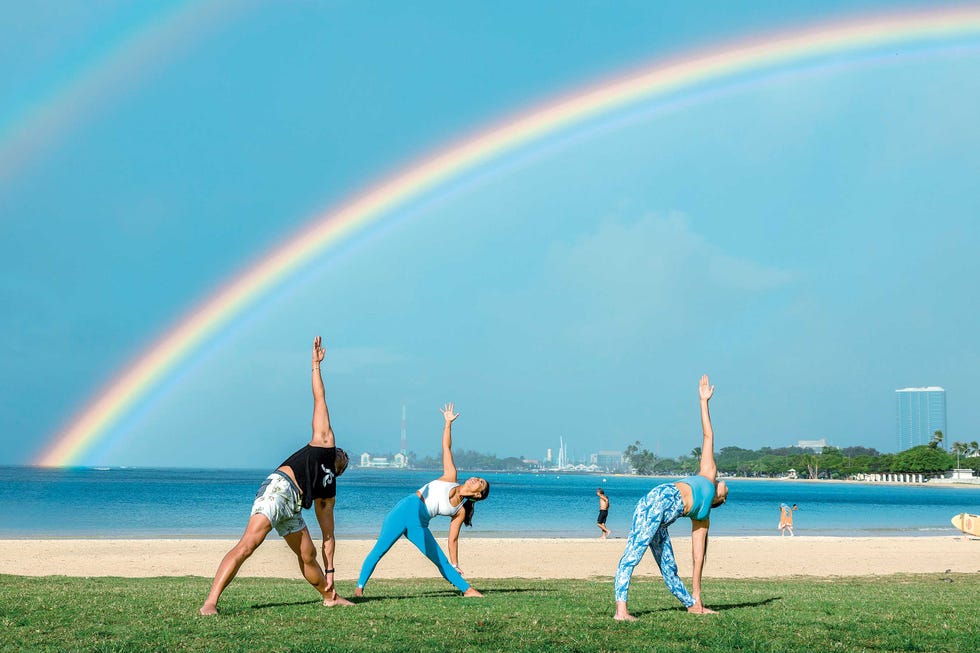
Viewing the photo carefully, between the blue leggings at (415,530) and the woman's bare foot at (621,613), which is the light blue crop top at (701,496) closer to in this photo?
the woman's bare foot at (621,613)

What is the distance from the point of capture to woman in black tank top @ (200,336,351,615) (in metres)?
9.38

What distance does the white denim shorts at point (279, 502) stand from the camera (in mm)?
9398

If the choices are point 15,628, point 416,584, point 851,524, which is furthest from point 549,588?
point 851,524

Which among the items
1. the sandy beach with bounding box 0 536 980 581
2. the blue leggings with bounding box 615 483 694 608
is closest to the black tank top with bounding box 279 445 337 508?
the blue leggings with bounding box 615 483 694 608

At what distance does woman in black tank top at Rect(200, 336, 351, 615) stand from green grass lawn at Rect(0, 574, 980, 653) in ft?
1.50

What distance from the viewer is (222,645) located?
8.04 m

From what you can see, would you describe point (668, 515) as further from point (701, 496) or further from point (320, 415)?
point (320, 415)

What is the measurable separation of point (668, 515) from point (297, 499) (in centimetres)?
387

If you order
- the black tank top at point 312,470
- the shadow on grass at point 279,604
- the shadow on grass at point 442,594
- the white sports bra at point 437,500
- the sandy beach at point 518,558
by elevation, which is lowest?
the sandy beach at point 518,558

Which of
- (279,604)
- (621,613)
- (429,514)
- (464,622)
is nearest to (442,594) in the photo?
(429,514)

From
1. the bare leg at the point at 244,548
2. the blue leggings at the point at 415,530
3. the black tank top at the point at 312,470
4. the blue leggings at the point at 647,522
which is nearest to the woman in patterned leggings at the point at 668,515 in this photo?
the blue leggings at the point at 647,522

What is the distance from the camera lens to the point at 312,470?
9766 mm

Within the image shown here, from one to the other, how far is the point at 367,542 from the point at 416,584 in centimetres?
2039

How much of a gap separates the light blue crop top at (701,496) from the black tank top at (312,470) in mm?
3770
